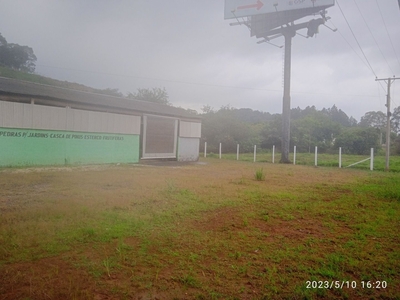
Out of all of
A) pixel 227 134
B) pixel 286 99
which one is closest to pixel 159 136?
pixel 286 99

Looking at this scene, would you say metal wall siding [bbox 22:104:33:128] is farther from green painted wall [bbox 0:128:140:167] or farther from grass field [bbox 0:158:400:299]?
grass field [bbox 0:158:400:299]

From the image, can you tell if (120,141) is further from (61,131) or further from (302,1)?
(302,1)

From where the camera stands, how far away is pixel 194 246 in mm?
3906

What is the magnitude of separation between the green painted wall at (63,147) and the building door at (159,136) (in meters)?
0.88

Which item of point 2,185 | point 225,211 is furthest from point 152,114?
point 225,211

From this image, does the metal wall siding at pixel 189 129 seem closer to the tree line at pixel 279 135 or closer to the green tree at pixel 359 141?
the tree line at pixel 279 135

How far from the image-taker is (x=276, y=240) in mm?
4250

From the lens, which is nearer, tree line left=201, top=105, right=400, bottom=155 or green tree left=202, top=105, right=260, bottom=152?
green tree left=202, top=105, right=260, bottom=152

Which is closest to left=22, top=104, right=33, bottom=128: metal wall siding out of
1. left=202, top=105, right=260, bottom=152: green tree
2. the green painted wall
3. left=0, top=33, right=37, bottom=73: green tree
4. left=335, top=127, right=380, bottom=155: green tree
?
the green painted wall

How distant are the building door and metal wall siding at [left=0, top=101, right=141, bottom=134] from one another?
2.73 ft

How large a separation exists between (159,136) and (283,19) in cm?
1284

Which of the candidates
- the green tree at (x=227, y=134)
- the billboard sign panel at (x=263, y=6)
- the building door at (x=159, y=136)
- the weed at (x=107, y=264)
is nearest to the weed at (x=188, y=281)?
the weed at (x=107, y=264)

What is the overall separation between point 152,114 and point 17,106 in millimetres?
7014

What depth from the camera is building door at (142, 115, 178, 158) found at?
17.1 metres
